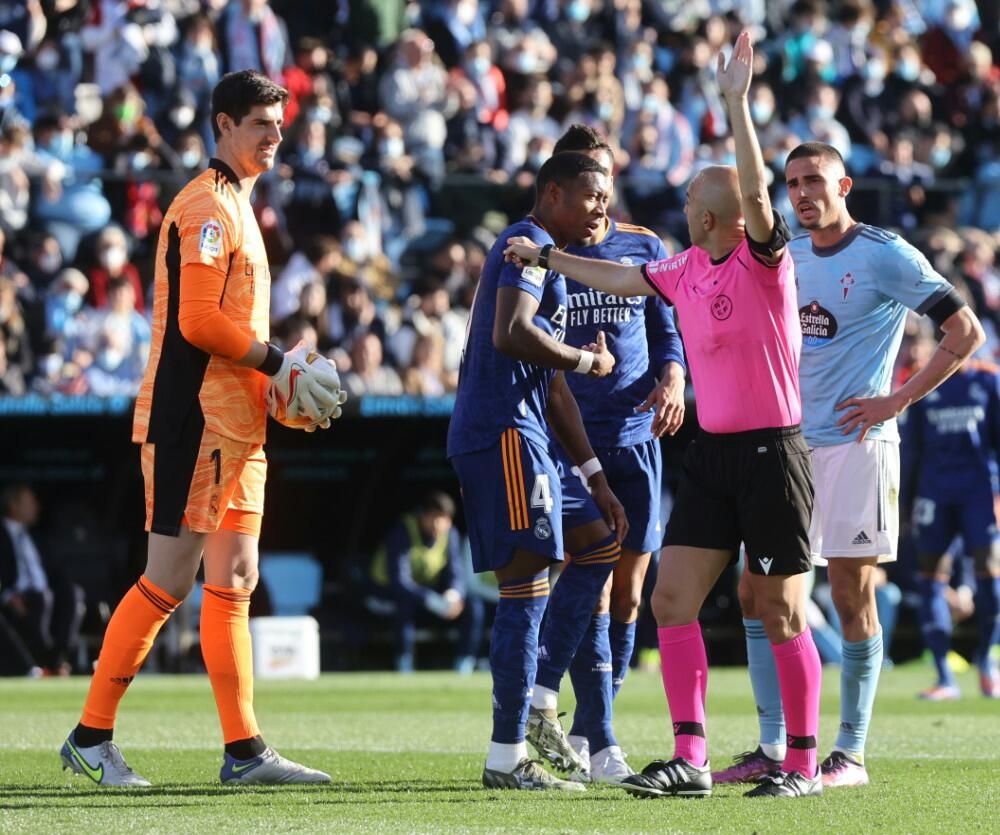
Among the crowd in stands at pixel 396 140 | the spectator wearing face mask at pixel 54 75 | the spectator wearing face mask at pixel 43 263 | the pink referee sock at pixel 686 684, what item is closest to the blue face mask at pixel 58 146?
the crowd in stands at pixel 396 140

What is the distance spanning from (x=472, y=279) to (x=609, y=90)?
3.68 meters

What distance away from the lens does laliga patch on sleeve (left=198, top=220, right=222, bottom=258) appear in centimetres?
670

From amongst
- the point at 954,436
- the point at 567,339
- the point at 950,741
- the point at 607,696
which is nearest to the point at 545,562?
the point at 607,696

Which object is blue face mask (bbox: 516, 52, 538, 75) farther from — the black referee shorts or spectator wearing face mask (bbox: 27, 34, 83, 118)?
the black referee shorts

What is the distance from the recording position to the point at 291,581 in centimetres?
1722

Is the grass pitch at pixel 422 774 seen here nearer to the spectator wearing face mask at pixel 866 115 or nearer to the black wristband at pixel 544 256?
the black wristband at pixel 544 256

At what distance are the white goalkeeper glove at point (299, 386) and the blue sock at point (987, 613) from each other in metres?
7.65

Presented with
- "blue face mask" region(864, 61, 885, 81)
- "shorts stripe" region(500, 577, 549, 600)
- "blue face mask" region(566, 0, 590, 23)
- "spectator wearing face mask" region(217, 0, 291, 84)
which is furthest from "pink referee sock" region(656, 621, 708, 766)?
"blue face mask" region(864, 61, 885, 81)

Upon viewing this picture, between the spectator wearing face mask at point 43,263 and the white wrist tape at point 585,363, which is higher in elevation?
the spectator wearing face mask at point 43,263

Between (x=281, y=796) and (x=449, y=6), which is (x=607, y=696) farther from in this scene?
(x=449, y=6)

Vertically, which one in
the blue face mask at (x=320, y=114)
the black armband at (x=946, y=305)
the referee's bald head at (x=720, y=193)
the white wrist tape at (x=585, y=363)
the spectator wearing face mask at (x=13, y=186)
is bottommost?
the white wrist tape at (x=585, y=363)

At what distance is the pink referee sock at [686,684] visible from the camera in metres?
6.36

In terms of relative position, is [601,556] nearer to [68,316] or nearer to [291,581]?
[68,316]

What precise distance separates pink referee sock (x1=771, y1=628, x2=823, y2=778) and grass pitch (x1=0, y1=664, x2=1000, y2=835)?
171 millimetres
